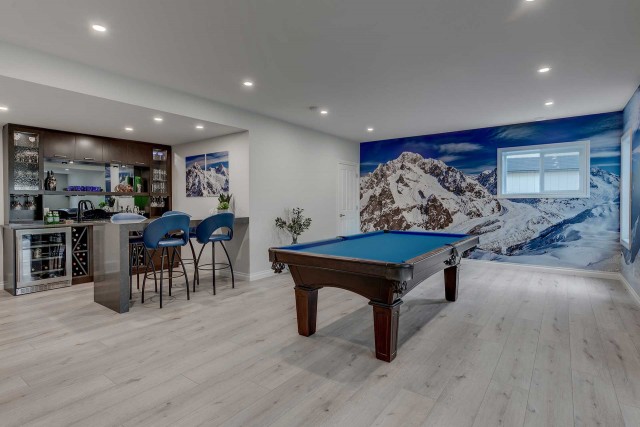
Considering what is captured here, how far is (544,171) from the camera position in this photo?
5.75m

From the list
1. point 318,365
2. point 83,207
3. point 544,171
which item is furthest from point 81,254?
point 544,171

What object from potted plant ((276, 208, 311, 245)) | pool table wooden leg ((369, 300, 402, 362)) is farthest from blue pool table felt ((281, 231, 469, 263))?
potted plant ((276, 208, 311, 245))

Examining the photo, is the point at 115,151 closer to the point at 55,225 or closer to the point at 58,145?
the point at 58,145

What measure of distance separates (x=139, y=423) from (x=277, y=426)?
0.74 meters

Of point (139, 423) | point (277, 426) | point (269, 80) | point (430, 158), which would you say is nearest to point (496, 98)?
point (430, 158)

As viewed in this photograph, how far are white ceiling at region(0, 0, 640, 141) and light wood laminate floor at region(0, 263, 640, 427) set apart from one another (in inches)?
102

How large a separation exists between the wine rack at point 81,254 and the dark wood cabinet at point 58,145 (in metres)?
1.16

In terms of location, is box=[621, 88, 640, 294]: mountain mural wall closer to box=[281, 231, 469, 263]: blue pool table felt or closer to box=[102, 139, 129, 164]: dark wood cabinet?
box=[281, 231, 469, 263]: blue pool table felt

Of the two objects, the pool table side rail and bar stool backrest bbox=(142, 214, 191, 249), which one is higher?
bar stool backrest bbox=(142, 214, 191, 249)

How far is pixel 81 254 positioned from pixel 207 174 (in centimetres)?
220

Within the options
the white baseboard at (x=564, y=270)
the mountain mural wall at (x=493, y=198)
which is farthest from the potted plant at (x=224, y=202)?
the white baseboard at (x=564, y=270)

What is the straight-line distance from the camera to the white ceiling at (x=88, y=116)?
331 centimetres

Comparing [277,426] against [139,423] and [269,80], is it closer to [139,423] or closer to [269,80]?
[139,423]

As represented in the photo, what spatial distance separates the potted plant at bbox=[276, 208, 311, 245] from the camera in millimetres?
5496
